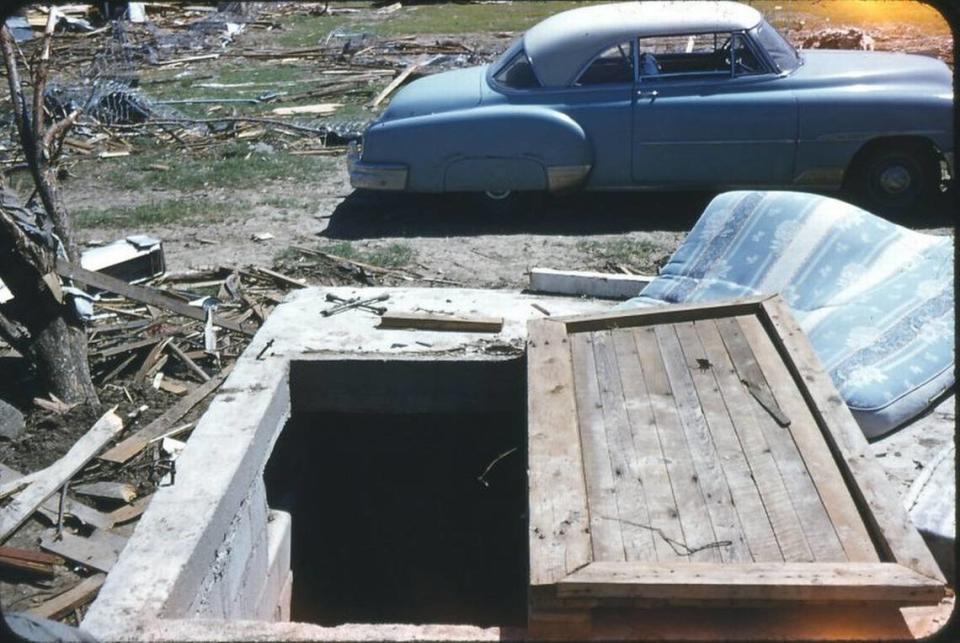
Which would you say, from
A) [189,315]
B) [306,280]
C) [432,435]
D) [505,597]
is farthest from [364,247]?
[505,597]

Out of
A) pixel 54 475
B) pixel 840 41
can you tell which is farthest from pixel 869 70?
pixel 54 475

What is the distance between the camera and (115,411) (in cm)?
613

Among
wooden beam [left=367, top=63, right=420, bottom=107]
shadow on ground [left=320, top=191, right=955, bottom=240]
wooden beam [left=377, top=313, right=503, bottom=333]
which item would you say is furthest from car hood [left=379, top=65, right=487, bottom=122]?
wooden beam [left=367, top=63, right=420, bottom=107]

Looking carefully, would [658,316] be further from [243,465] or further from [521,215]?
[521,215]

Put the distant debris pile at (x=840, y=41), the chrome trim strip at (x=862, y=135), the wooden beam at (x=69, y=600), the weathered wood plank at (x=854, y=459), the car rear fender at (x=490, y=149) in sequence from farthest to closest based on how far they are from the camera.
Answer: the distant debris pile at (x=840, y=41) < the car rear fender at (x=490, y=149) < the chrome trim strip at (x=862, y=135) < the wooden beam at (x=69, y=600) < the weathered wood plank at (x=854, y=459)

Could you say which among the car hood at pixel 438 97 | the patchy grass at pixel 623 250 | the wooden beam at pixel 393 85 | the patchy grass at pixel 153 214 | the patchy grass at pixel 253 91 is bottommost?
the patchy grass at pixel 153 214

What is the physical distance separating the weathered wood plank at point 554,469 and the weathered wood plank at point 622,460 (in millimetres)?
144

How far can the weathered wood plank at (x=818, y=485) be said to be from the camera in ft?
11.7

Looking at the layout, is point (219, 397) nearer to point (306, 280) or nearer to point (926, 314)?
point (306, 280)

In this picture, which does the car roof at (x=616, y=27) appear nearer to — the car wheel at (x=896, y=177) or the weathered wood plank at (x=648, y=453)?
the car wheel at (x=896, y=177)

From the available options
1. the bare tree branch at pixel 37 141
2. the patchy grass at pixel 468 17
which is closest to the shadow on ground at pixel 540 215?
the bare tree branch at pixel 37 141

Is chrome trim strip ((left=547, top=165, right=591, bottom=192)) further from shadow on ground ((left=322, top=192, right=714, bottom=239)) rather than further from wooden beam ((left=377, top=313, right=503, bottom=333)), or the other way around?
wooden beam ((left=377, top=313, right=503, bottom=333))

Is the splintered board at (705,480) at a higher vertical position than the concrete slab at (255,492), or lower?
higher

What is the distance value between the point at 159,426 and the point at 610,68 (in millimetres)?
5444
